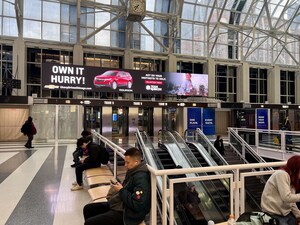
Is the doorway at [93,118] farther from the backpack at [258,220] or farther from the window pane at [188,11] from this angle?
the backpack at [258,220]

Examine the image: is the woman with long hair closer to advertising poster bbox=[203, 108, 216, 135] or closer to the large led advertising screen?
the large led advertising screen

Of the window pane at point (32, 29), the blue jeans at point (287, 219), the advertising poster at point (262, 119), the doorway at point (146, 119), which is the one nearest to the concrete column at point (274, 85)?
the advertising poster at point (262, 119)

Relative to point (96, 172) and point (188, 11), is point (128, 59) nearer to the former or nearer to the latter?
point (188, 11)

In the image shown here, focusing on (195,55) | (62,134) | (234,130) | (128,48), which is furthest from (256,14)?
(62,134)

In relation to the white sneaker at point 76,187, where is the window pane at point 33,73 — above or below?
above

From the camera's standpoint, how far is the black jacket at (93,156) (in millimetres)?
5621

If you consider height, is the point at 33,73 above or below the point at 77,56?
below

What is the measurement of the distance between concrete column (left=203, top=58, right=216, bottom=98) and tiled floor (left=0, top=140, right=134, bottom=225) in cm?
1703

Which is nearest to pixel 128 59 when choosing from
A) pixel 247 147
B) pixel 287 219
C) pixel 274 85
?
pixel 247 147

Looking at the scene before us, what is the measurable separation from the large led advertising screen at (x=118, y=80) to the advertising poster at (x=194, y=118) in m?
1.88

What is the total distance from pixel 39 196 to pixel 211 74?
19.8 m

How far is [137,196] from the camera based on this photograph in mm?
2463

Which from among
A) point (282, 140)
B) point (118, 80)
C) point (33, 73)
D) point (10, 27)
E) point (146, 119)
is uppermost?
point (10, 27)

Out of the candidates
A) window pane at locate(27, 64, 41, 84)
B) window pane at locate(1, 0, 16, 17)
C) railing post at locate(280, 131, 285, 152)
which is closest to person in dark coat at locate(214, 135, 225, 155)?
railing post at locate(280, 131, 285, 152)
